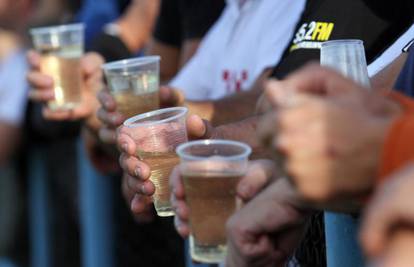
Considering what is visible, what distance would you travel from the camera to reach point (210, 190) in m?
1.46

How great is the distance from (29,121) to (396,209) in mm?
3607

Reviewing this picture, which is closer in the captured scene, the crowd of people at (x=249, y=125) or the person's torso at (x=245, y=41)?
the crowd of people at (x=249, y=125)

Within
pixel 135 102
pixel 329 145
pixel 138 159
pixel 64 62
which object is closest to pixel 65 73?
pixel 64 62

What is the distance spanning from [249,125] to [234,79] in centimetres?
72

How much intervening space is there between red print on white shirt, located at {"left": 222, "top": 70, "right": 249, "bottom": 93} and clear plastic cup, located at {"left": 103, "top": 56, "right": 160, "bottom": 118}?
0.48m

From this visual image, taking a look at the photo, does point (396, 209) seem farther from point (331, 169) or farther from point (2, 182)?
point (2, 182)

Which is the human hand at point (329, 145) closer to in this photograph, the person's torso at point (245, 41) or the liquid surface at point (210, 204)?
the liquid surface at point (210, 204)

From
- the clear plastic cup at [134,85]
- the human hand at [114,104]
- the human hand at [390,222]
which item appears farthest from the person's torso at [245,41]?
the human hand at [390,222]

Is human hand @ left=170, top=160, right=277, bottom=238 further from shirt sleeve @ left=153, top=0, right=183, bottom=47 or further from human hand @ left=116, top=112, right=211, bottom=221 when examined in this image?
shirt sleeve @ left=153, top=0, right=183, bottom=47

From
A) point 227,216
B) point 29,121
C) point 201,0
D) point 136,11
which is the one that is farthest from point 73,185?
point 227,216

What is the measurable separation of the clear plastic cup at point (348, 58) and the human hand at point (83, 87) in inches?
62.4

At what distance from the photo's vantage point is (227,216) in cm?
150

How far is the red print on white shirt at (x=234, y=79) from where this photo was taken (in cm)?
299

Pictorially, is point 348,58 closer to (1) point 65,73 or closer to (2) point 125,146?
(2) point 125,146
